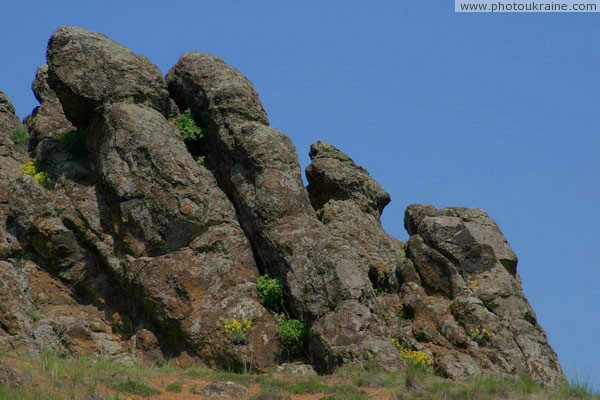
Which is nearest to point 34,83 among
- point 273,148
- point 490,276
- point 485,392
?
point 273,148

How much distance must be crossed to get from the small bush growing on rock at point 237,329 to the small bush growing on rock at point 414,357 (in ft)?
15.9

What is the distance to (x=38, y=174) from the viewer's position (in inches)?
1436

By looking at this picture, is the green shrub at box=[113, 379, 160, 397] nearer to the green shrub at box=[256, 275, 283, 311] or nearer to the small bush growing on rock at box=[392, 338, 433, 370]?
the green shrub at box=[256, 275, 283, 311]

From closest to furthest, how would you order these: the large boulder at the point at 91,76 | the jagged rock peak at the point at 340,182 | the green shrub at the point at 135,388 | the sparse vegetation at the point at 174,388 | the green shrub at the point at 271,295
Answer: the green shrub at the point at 135,388, the sparse vegetation at the point at 174,388, the green shrub at the point at 271,295, the large boulder at the point at 91,76, the jagged rock peak at the point at 340,182

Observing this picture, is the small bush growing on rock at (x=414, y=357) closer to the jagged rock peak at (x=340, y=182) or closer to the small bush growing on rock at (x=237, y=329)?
the small bush growing on rock at (x=237, y=329)

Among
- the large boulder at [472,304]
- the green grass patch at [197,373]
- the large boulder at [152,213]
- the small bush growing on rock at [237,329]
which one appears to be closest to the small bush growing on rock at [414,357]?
the large boulder at [472,304]

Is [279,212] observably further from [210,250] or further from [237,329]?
[237,329]

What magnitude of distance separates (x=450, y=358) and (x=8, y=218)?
16.5 meters

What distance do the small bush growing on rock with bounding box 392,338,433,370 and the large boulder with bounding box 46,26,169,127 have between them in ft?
43.8

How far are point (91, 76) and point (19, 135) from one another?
269 inches

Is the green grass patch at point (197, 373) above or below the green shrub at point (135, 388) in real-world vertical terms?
above

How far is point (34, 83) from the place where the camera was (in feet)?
144

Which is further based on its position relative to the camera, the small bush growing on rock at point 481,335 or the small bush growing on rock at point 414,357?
the small bush growing on rock at point 481,335

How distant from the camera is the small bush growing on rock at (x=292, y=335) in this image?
30.8 meters
